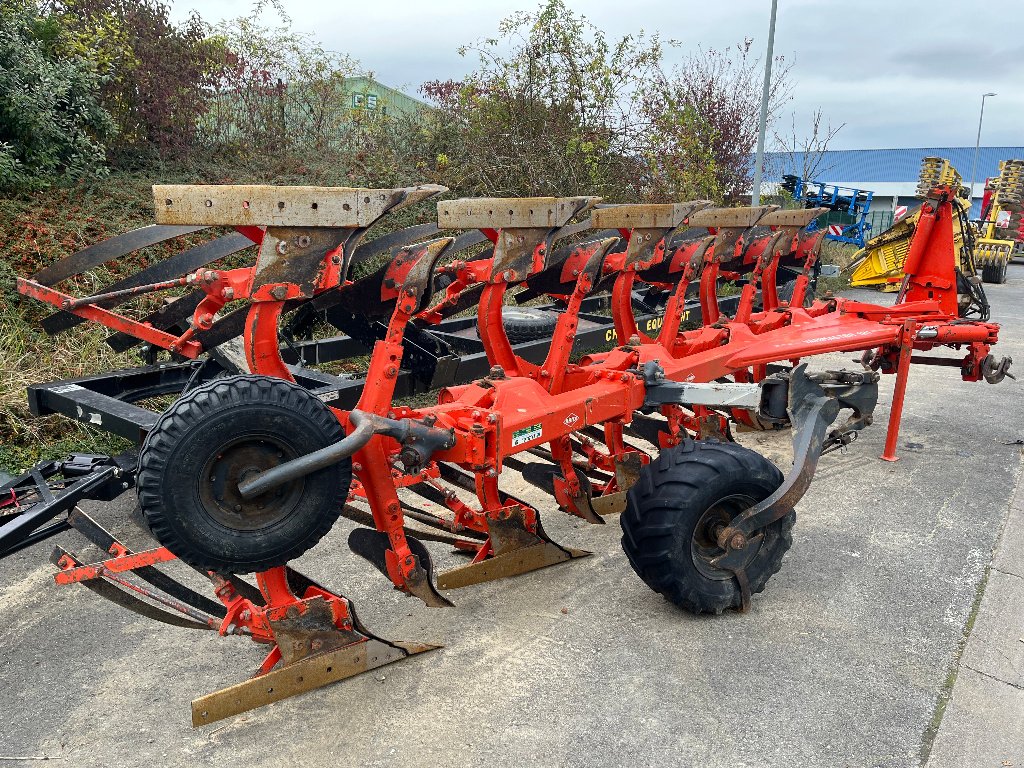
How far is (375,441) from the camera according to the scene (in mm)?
3191

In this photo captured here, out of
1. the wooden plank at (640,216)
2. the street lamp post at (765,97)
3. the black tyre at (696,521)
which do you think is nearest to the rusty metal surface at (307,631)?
the black tyre at (696,521)

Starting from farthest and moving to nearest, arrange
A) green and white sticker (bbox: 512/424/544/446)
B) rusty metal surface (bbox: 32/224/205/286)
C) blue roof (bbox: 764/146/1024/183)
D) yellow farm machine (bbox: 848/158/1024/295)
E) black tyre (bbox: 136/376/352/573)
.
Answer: blue roof (bbox: 764/146/1024/183) < yellow farm machine (bbox: 848/158/1024/295) < green and white sticker (bbox: 512/424/544/446) < rusty metal surface (bbox: 32/224/205/286) < black tyre (bbox: 136/376/352/573)

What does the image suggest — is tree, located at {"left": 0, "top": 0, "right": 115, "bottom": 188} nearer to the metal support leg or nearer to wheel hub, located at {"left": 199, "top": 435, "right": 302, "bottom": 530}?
wheel hub, located at {"left": 199, "top": 435, "right": 302, "bottom": 530}

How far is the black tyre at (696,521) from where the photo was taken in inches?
135

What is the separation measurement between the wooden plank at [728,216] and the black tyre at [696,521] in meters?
2.11

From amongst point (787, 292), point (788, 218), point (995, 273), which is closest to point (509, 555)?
point (788, 218)

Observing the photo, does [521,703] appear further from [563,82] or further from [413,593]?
[563,82]

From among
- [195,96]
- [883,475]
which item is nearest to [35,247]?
[195,96]

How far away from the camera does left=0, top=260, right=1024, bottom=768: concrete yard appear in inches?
109

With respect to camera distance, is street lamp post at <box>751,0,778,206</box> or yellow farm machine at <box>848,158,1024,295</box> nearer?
yellow farm machine at <box>848,158,1024,295</box>

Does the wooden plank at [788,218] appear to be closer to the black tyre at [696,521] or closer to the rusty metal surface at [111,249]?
the black tyre at [696,521]

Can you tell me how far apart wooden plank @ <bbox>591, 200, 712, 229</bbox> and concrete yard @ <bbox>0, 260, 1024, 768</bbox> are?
1.71m

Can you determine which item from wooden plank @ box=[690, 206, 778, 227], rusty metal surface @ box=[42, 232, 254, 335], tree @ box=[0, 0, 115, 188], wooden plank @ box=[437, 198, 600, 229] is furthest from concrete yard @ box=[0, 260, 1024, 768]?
tree @ box=[0, 0, 115, 188]

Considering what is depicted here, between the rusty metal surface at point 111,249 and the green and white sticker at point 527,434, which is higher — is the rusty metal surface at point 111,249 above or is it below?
above
